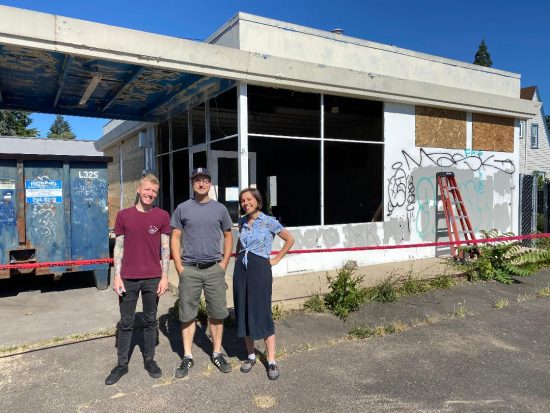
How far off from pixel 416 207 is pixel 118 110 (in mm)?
7555

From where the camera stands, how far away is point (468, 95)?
976cm

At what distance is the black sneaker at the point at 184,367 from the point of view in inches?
146

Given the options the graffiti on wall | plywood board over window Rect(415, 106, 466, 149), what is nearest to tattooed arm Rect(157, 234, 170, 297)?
the graffiti on wall

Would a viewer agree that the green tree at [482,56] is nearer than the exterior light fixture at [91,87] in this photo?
No

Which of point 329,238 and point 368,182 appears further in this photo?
point 368,182

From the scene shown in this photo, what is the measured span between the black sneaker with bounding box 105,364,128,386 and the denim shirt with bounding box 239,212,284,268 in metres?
1.43

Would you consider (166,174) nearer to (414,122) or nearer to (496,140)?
(414,122)

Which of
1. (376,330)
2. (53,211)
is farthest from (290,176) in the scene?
(376,330)

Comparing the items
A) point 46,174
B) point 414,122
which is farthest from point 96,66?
point 414,122

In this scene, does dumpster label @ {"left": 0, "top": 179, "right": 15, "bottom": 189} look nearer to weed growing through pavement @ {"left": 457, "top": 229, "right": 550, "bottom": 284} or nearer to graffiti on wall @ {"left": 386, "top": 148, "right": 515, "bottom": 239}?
graffiti on wall @ {"left": 386, "top": 148, "right": 515, "bottom": 239}

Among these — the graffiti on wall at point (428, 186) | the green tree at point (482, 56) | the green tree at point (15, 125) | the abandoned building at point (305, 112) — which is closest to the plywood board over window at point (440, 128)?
the abandoned building at point (305, 112)

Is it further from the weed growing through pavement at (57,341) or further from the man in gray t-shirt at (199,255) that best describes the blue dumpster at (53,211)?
the man in gray t-shirt at (199,255)

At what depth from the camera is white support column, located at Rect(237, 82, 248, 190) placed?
7.12m

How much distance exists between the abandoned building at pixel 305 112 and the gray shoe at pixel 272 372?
12.6 feet
